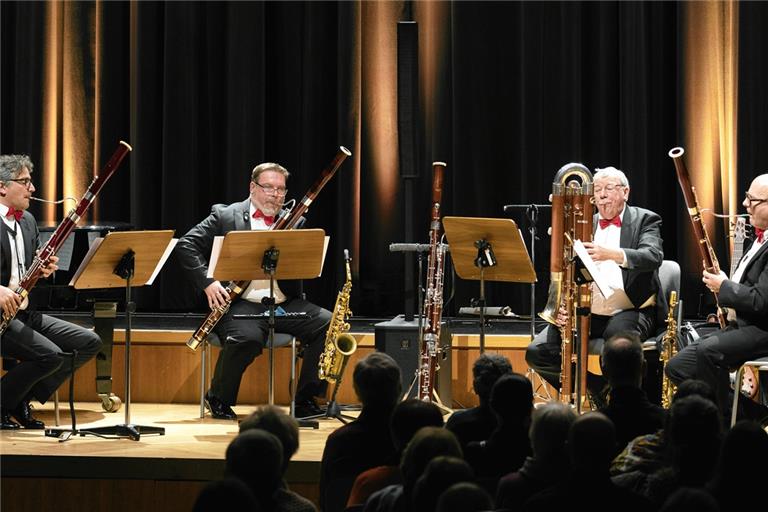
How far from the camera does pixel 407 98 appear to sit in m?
6.90

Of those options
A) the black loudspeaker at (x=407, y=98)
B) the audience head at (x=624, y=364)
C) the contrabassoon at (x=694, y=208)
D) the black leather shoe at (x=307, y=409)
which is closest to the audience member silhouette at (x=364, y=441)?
the audience head at (x=624, y=364)

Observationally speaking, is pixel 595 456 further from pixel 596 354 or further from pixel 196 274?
pixel 196 274

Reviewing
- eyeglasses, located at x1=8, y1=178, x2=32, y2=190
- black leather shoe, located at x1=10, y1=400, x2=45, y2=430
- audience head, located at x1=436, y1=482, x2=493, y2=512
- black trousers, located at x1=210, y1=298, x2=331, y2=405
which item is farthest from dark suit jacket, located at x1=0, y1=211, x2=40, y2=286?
audience head, located at x1=436, y1=482, x2=493, y2=512

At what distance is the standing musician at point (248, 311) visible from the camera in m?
6.22

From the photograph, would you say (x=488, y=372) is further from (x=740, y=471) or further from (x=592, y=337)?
(x=592, y=337)

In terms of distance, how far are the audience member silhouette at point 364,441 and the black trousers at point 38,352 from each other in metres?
2.63

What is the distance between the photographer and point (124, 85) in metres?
8.30

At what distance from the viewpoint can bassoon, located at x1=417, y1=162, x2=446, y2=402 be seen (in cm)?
607

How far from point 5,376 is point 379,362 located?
2.86 m

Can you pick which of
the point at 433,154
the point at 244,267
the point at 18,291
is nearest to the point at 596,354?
the point at 244,267

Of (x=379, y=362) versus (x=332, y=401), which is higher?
(x=379, y=362)

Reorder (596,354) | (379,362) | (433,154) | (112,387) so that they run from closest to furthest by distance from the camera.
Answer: (379,362) → (596,354) → (112,387) → (433,154)

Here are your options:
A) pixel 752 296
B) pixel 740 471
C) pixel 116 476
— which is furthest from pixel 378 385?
pixel 752 296

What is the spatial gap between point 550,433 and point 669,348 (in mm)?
3020
